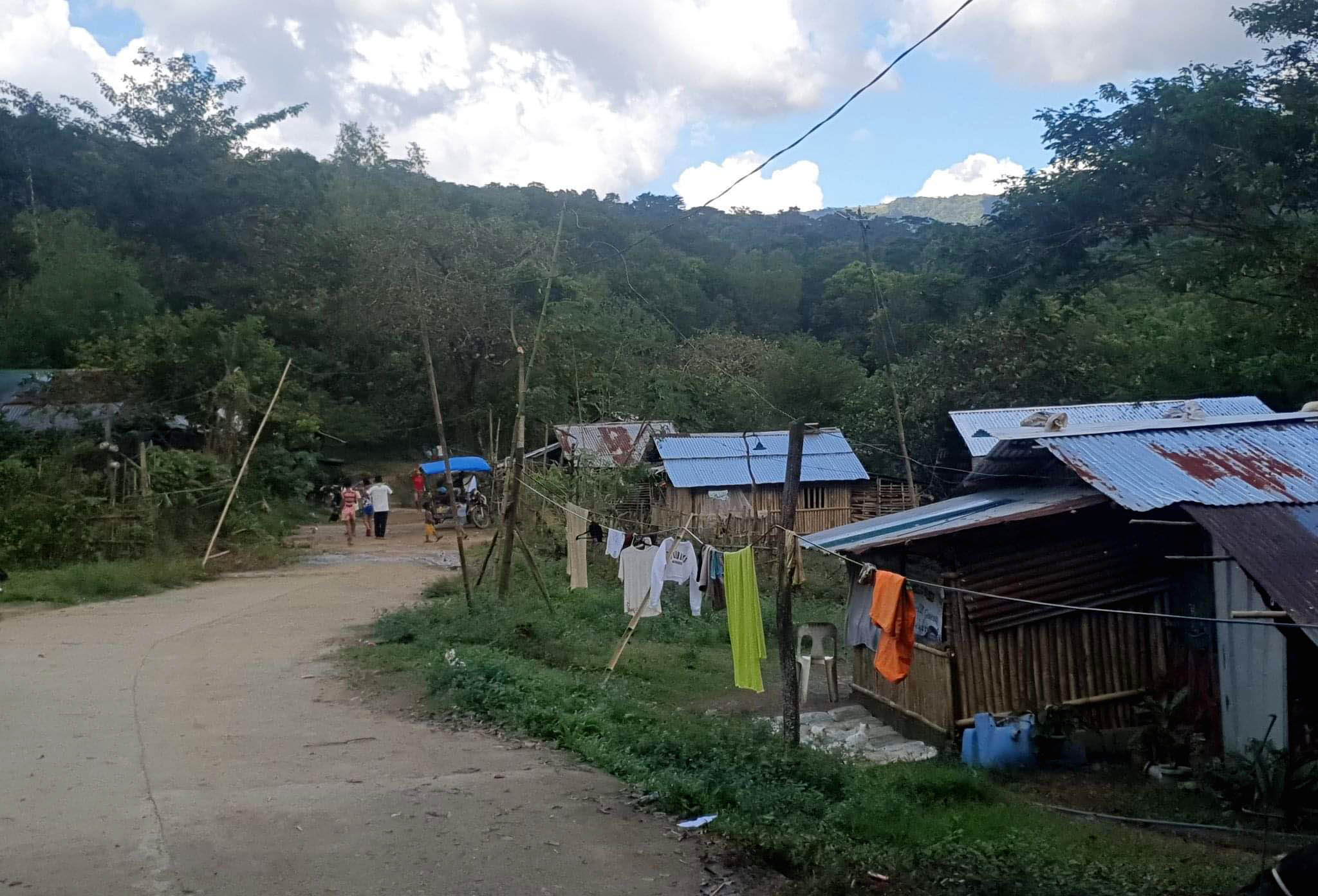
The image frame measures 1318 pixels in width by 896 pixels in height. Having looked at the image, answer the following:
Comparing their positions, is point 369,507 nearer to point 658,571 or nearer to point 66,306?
point 66,306

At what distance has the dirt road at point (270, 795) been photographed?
18.4 ft

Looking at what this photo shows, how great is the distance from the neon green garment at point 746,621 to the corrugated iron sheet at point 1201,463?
128 inches

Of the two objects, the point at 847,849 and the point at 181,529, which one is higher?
the point at 181,529

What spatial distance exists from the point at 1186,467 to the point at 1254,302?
31.3ft

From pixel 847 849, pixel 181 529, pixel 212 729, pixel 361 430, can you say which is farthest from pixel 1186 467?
pixel 361 430

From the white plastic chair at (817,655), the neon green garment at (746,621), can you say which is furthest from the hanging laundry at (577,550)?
the neon green garment at (746,621)

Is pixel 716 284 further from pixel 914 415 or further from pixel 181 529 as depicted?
pixel 181 529

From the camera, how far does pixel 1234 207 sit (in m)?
15.2

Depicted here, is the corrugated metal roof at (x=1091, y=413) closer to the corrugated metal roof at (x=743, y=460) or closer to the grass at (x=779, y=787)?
the corrugated metal roof at (x=743, y=460)

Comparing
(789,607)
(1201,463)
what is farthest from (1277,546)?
(789,607)

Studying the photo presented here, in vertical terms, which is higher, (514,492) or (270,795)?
(514,492)

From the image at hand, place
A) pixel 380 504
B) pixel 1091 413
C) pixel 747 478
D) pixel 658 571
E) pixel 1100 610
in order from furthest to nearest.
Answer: pixel 380 504, pixel 747 478, pixel 1091 413, pixel 658 571, pixel 1100 610

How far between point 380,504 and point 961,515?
18184 mm

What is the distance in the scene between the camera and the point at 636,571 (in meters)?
13.8
